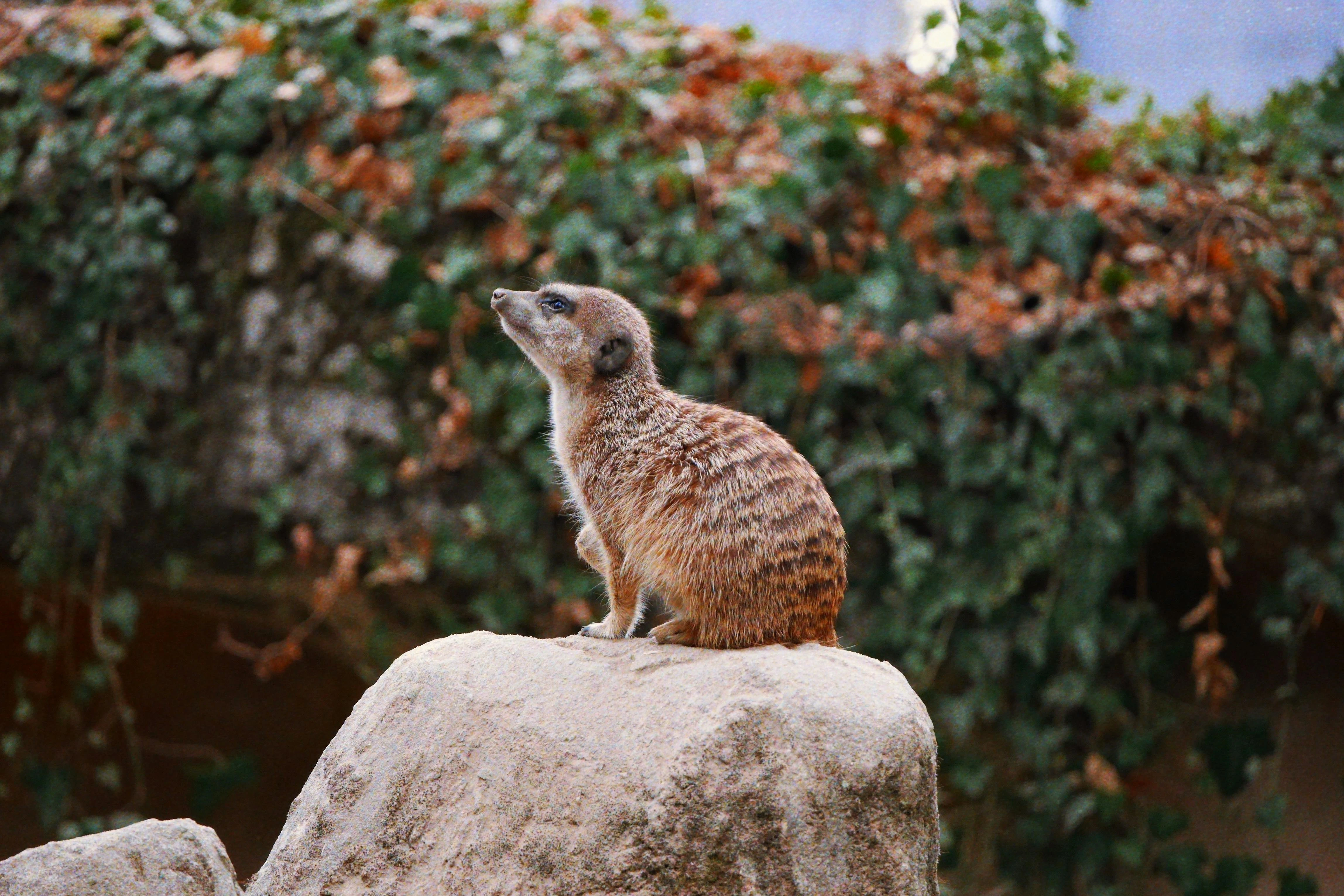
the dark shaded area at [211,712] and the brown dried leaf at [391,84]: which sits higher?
the brown dried leaf at [391,84]

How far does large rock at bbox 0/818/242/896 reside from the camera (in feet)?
7.55

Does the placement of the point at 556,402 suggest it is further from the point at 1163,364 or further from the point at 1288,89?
the point at 1288,89

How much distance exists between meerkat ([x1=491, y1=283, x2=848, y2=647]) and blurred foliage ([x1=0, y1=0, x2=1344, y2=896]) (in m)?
1.70

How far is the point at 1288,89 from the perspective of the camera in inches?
191

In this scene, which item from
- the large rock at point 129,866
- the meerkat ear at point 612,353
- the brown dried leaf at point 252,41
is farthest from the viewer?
the brown dried leaf at point 252,41

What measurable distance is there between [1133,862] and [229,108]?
4294 mm

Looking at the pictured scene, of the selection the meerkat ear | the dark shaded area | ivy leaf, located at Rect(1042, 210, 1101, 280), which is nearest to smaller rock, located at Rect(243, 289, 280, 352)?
the dark shaded area

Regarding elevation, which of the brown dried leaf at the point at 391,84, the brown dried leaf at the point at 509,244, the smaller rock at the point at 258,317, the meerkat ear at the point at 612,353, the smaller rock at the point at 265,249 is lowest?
the smaller rock at the point at 258,317

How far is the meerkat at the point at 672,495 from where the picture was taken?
246cm

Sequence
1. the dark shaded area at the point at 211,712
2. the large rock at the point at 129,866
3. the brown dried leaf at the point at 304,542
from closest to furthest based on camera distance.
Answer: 1. the large rock at the point at 129,866
2. the brown dried leaf at the point at 304,542
3. the dark shaded area at the point at 211,712

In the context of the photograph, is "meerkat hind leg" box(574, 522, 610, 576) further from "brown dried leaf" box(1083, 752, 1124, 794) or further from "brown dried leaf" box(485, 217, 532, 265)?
"brown dried leaf" box(1083, 752, 1124, 794)

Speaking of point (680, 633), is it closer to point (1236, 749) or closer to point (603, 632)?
point (603, 632)

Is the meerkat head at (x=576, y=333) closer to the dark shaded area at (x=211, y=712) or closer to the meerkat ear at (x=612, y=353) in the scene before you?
the meerkat ear at (x=612, y=353)

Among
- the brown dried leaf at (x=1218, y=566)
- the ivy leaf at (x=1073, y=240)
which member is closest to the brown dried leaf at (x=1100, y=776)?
the brown dried leaf at (x=1218, y=566)
